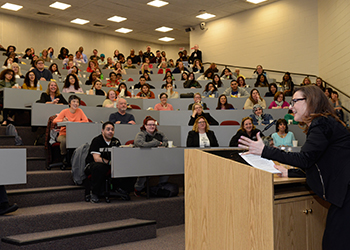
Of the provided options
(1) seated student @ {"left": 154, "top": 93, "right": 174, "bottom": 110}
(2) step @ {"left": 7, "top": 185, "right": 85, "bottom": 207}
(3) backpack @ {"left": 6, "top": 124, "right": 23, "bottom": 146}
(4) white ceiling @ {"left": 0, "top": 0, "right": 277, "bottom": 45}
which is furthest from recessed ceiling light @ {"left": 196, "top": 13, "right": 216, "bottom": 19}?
(2) step @ {"left": 7, "top": 185, "right": 85, "bottom": 207}

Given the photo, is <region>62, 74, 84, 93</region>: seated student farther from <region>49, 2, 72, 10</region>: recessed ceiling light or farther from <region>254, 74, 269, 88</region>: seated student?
<region>49, 2, 72, 10</region>: recessed ceiling light

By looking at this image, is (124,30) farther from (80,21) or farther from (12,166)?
(12,166)

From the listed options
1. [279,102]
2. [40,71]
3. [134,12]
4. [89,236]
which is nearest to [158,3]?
[134,12]

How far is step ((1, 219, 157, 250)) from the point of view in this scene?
9.07 feet

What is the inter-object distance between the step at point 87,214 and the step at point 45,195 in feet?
0.28

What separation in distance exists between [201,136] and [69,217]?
2496 millimetres

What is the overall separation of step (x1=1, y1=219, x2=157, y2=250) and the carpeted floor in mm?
75

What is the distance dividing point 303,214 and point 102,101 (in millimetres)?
5251

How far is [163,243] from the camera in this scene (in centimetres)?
332

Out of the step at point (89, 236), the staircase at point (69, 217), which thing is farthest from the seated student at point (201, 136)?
the step at point (89, 236)

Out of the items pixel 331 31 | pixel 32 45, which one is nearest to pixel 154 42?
pixel 32 45

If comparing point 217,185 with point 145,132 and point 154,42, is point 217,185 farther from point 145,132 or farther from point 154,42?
point 154,42

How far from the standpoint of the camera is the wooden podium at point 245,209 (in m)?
1.71

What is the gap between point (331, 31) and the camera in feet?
29.4
